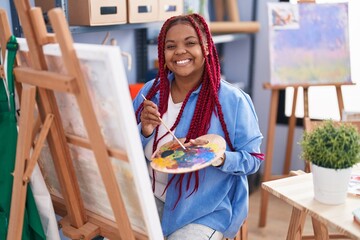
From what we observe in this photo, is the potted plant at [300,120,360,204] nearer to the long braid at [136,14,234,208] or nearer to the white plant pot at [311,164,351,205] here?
the white plant pot at [311,164,351,205]

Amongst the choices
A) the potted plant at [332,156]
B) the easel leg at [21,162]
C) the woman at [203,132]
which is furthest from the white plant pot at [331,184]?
the easel leg at [21,162]

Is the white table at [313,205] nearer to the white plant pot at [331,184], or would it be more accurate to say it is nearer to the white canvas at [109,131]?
the white plant pot at [331,184]

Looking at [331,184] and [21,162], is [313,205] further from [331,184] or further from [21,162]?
[21,162]

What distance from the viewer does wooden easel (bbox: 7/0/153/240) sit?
1.10m

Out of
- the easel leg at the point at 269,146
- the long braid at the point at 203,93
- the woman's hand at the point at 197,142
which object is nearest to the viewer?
the woman's hand at the point at 197,142

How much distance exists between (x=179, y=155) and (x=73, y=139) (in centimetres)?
32

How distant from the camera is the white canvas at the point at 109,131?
1.06 metres

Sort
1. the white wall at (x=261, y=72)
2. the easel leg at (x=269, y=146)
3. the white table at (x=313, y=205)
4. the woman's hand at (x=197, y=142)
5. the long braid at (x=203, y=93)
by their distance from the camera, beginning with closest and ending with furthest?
the white table at (x=313, y=205), the woman's hand at (x=197, y=142), the long braid at (x=203, y=93), the easel leg at (x=269, y=146), the white wall at (x=261, y=72)

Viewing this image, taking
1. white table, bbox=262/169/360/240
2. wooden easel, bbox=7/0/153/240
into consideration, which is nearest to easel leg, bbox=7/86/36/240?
wooden easel, bbox=7/0/153/240

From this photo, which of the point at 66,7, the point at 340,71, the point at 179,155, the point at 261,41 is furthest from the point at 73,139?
the point at 261,41

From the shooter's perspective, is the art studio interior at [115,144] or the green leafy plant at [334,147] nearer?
the art studio interior at [115,144]

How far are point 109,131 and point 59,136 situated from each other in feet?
0.76

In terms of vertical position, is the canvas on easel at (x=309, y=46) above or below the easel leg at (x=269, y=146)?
above

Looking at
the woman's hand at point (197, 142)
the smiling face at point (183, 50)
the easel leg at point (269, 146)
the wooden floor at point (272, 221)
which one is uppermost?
the smiling face at point (183, 50)
